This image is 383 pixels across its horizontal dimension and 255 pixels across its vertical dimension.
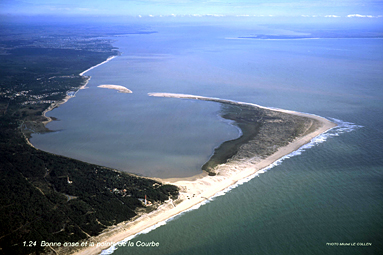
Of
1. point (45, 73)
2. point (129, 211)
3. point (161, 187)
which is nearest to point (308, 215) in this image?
point (161, 187)

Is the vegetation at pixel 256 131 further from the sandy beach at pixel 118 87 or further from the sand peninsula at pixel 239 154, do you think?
the sandy beach at pixel 118 87

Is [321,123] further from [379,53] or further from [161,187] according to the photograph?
Result: [379,53]

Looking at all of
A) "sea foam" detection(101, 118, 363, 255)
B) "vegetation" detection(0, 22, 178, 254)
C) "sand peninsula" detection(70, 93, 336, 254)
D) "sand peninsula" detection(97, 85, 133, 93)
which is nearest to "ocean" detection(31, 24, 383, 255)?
"sea foam" detection(101, 118, 363, 255)

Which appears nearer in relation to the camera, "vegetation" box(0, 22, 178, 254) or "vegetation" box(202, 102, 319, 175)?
"vegetation" box(0, 22, 178, 254)

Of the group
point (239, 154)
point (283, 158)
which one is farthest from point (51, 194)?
point (283, 158)

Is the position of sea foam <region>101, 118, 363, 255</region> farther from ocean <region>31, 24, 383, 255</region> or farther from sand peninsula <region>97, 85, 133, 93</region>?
sand peninsula <region>97, 85, 133, 93</region>
